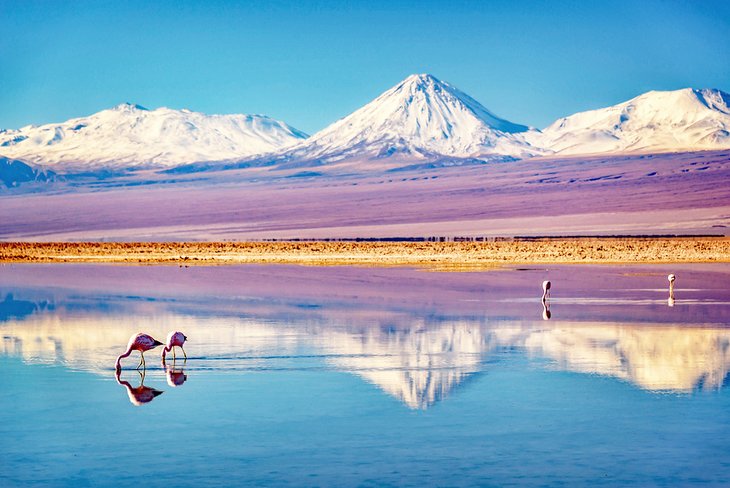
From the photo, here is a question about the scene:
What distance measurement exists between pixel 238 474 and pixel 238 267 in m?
28.9

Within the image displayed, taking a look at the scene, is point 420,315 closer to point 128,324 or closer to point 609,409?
point 128,324

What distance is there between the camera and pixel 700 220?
82.2m

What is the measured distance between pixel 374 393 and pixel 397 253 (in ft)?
109

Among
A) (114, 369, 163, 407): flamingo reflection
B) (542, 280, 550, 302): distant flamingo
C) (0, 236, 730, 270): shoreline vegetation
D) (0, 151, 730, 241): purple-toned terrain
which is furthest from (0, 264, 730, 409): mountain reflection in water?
(0, 151, 730, 241): purple-toned terrain

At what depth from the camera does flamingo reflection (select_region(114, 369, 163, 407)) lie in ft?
38.9

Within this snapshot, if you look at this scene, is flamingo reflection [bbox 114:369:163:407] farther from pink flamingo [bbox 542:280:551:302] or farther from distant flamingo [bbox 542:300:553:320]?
pink flamingo [bbox 542:280:551:302]

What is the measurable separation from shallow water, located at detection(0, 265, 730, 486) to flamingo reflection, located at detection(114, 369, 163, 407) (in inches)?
1.4

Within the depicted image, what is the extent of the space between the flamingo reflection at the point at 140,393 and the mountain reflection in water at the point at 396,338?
21 millimetres

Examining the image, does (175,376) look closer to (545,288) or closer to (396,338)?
(396,338)

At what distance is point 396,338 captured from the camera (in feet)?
54.4

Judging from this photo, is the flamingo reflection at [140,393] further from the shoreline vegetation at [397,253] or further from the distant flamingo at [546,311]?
the shoreline vegetation at [397,253]

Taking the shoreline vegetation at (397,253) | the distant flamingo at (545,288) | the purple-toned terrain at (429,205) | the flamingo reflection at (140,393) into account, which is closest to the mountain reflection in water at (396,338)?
the flamingo reflection at (140,393)

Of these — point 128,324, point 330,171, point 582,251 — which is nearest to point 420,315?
point 128,324

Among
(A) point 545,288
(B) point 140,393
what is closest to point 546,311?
(A) point 545,288
